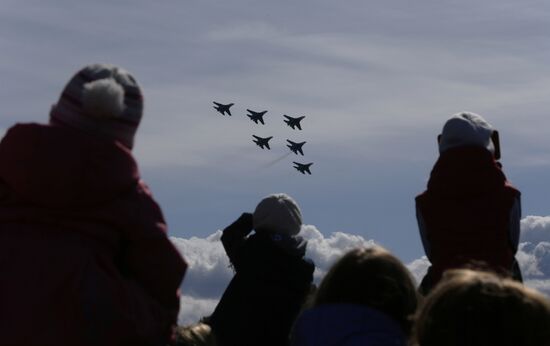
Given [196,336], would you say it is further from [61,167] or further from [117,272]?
[61,167]

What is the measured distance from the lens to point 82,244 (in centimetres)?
616

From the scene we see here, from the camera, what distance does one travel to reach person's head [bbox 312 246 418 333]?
6695 millimetres

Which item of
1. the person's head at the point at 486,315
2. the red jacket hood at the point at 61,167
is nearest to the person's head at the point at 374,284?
the red jacket hood at the point at 61,167

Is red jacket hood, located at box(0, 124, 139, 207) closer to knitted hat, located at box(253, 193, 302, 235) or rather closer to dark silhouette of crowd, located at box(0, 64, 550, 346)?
dark silhouette of crowd, located at box(0, 64, 550, 346)

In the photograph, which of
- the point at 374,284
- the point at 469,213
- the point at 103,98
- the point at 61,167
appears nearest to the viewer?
the point at 61,167

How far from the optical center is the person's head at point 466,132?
341 inches

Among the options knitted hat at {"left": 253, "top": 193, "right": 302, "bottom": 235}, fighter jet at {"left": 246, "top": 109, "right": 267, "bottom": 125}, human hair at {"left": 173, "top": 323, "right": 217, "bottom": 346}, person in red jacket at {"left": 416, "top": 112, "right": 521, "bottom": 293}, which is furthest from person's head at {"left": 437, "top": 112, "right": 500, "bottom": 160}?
fighter jet at {"left": 246, "top": 109, "right": 267, "bottom": 125}

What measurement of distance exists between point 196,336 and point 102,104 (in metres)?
4.37

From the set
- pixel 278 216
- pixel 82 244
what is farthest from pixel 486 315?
pixel 278 216

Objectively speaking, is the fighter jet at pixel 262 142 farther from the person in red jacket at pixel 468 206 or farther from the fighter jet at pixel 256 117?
the person in red jacket at pixel 468 206

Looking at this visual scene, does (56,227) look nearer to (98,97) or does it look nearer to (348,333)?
(98,97)

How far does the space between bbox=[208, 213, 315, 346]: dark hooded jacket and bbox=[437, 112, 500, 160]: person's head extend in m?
1.88

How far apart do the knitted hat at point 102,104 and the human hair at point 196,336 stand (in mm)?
3941

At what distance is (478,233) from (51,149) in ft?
11.5
